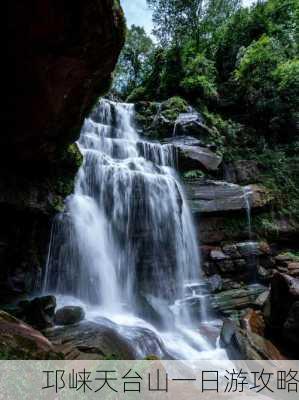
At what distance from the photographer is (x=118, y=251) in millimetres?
9164

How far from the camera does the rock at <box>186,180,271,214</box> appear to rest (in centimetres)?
1159

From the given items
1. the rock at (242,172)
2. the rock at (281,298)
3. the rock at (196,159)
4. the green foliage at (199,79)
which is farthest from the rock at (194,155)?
the rock at (281,298)

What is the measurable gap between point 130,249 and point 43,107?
17.5 ft

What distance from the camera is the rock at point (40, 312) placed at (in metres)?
5.50

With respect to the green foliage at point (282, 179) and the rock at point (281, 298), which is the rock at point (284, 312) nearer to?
the rock at point (281, 298)

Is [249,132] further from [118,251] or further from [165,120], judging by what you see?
[118,251]

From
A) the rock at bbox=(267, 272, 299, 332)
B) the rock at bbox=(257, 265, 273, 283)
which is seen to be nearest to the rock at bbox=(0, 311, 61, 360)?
the rock at bbox=(267, 272, 299, 332)

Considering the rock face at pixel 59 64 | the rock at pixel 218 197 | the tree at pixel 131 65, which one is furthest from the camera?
the tree at pixel 131 65

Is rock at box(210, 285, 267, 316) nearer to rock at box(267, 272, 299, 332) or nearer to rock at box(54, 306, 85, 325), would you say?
rock at box(267, 272, 299, 332)

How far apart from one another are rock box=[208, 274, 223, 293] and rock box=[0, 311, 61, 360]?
7417 mm

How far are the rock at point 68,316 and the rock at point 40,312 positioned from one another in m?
0.13

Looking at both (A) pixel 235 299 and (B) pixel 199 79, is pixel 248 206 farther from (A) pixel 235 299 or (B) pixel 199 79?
(B) pixel 199 79

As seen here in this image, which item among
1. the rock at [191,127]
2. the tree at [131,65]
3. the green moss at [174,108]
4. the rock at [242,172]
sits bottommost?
the rock at [242,172]

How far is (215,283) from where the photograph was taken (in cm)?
1009
